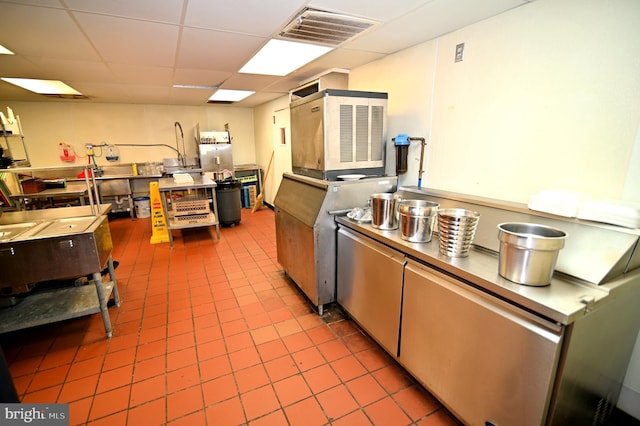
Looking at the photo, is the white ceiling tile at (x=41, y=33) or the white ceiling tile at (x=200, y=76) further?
the white ceiling tile at (x=200, y=76)

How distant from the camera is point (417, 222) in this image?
1.73m

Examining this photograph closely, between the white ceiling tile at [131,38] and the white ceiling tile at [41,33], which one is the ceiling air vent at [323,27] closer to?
the white ceiling tile at [131,38]

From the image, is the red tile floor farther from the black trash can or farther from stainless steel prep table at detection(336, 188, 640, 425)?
the black trash can

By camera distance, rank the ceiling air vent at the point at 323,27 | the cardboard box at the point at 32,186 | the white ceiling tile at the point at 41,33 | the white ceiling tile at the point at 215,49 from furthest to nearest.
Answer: the cardboard box at the point at 32,186
the white ceiling tile at the point at 215,49
the ceiling air vent at the point at 323,27
the white ceiling tile at the point at 41,33

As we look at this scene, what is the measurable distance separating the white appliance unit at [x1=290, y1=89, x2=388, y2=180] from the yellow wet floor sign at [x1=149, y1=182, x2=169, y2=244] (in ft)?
10.1

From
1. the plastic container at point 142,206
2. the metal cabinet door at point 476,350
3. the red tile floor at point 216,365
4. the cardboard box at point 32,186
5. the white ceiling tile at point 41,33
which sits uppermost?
the white ceiling tile at point 41,33

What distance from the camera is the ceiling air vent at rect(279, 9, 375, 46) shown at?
1.93 metres

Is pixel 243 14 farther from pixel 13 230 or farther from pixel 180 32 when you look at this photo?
pixel 13 230

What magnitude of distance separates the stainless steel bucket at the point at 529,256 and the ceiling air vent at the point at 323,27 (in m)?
1.69

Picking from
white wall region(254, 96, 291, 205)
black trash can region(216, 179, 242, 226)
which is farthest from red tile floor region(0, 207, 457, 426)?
white wall region(254, 96, 291, 205)

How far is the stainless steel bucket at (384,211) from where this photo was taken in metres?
1.98

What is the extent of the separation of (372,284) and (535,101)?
4.92 ft

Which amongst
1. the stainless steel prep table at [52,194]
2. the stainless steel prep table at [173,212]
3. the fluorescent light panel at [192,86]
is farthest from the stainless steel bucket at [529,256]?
the stainless steel prep table at [52,194]

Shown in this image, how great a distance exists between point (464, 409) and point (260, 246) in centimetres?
337
